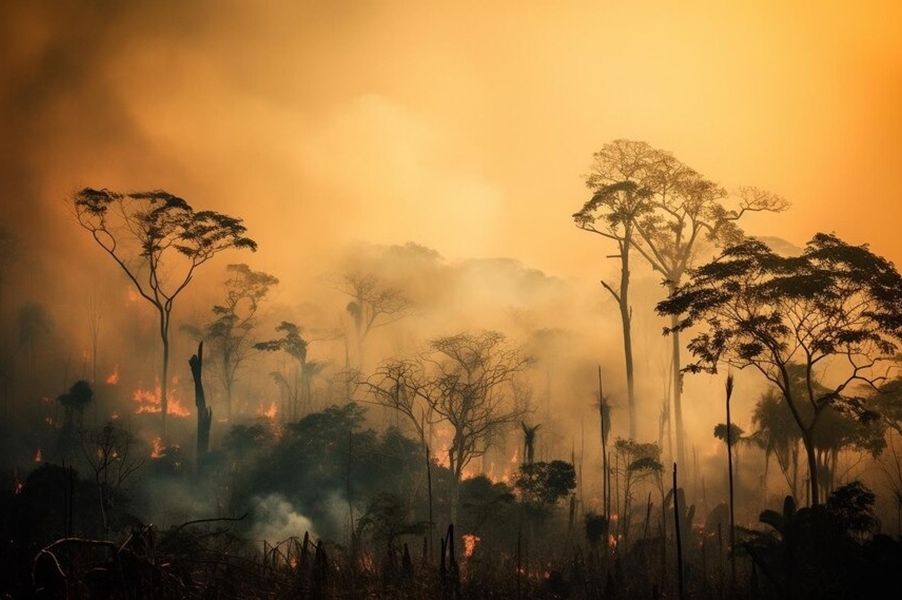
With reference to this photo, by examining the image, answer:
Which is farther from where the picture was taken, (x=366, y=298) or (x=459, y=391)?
(x=366, y=298)

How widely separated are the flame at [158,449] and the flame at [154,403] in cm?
1723

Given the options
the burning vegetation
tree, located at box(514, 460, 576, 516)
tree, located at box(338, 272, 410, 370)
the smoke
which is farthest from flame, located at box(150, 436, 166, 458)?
tree, located at box(514, 460, 576, 516)

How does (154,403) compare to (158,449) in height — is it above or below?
above

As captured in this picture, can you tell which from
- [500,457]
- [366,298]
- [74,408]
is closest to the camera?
[74,408]

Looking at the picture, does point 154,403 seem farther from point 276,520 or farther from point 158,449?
point 276,520

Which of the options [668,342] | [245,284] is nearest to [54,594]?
[245,284]

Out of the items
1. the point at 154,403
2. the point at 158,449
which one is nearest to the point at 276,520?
the point at 158,449

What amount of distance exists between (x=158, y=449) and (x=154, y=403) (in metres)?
23.0

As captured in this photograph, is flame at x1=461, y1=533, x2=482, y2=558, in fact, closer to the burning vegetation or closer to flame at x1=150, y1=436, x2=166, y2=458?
the burning vegetation

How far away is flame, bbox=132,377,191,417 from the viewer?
252 ft

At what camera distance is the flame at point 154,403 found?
76938 mm

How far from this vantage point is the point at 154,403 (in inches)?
3103

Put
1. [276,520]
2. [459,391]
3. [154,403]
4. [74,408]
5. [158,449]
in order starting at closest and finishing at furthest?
[459,391], [276,520], [158,449], [74,408], [154,403]

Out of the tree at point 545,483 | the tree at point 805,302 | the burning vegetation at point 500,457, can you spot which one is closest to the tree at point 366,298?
the burning vegetation at point 500,457
